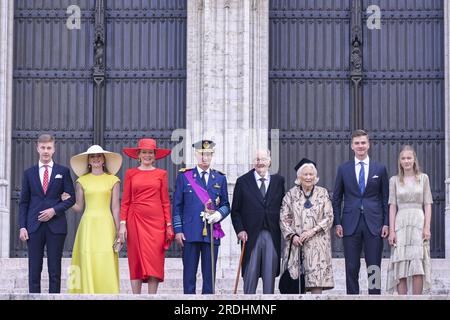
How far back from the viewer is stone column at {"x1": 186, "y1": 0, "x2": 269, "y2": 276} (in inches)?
739

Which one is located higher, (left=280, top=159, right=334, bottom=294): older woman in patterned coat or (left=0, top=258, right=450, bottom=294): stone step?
(left=280, top=159, right=334, bottom=294): older woman in patterned coat

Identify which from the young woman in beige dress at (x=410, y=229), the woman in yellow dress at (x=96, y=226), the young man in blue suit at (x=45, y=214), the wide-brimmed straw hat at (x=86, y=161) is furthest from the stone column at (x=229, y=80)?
the young woman in beige dress at (x=410, y=229)

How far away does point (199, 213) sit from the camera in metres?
14.7

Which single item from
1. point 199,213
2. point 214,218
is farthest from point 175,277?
point 214,218

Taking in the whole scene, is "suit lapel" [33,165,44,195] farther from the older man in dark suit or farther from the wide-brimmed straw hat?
the older man in dark suit

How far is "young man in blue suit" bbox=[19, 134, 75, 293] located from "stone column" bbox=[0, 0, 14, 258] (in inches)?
156

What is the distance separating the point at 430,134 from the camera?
19.5 m

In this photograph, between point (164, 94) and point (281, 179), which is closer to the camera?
point (281, 179)

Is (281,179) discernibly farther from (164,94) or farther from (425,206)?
(164,94)

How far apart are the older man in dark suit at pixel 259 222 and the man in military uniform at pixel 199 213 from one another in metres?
0.22

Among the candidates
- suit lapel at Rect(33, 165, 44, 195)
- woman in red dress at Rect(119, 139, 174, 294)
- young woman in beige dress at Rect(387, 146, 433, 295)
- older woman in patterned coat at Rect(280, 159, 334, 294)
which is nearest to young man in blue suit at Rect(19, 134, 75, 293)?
suit lapel at Rect(33, 165, 44, 195)
